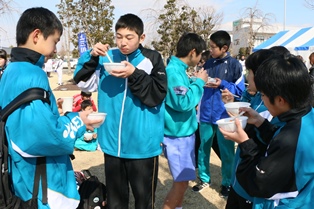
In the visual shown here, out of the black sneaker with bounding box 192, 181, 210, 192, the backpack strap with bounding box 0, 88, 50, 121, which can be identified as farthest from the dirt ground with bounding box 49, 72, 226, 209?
the backpack strap with bounding box 0, 88, 50, 121

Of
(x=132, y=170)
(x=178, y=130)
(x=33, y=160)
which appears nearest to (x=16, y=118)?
(x=33, y=160)

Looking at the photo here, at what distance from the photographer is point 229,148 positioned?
12.2 feet

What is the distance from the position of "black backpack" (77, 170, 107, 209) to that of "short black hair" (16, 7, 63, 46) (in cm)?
160

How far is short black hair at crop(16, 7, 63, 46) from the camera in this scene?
1.63m

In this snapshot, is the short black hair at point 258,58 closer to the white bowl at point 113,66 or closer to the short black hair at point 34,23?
the white bowl at point 113,66

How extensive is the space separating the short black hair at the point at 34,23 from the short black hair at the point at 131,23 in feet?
2.47

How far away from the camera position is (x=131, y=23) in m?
2.35

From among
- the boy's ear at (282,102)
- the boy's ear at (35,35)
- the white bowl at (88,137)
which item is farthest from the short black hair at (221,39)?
the white bowl at (88,137)

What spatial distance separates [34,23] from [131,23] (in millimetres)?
893

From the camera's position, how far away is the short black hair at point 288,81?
1.40 m

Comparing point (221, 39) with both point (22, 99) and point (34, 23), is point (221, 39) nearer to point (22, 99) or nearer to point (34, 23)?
point (34, 23)

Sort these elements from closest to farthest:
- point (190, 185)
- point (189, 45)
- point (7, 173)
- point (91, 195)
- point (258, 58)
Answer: point (7, 173), point (258, 58), point (91, 195), point (189, 45), point (190, 185)

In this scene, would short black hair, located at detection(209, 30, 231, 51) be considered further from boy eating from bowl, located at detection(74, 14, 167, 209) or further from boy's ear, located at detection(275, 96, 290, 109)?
boy's ear, located at detection(275, 96, 290, 109)

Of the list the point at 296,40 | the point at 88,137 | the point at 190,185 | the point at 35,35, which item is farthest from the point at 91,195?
the point at 296,40
